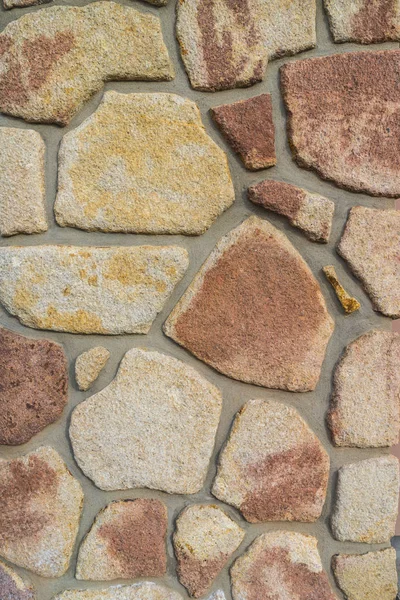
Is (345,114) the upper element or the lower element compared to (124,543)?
upper

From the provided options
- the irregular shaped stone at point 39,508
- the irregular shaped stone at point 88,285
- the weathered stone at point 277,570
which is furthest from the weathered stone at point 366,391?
the irregular shaped stone at point 39,508

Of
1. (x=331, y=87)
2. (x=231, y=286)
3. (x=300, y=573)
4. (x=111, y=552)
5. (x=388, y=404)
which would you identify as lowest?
(x=300, y=573)

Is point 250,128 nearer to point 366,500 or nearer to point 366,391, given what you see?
point 366,391

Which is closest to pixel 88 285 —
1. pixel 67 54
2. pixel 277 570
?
pixel 67 54

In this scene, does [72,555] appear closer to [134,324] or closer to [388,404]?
[134,324]

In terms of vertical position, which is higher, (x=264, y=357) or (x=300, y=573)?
(x=264, y=357)

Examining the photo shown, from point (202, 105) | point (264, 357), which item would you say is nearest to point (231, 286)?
point (264, 357)
